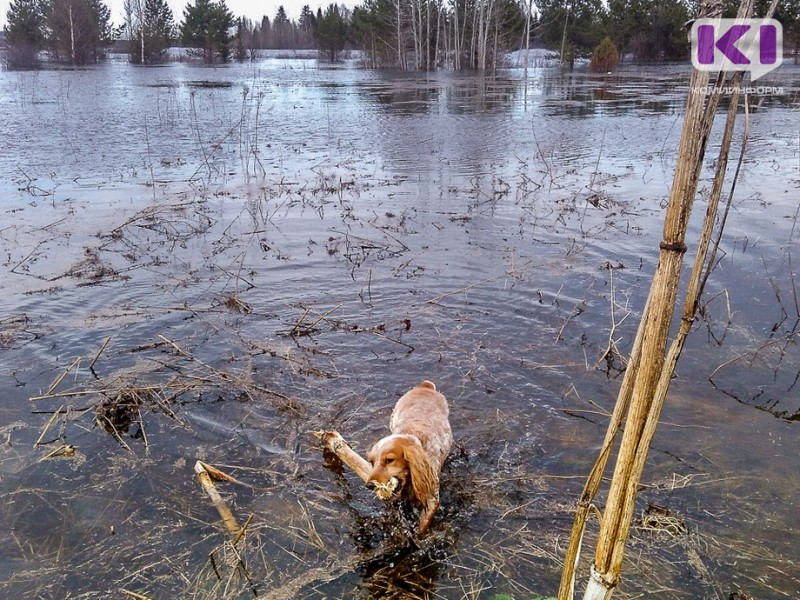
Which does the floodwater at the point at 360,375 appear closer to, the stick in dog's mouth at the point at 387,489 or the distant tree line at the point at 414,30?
the stick in dog's mouth at the point at 387,489

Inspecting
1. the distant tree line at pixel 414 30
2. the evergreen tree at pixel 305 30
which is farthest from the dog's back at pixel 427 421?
the evergreen tree at pixel 305 30

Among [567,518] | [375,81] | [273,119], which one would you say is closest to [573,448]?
[567,518]

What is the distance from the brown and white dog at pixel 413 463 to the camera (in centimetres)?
325

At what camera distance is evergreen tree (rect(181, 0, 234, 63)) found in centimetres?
5288

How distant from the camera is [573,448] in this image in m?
4.33

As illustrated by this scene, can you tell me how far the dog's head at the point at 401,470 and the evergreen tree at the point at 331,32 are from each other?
59.4 metres

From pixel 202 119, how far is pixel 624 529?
1960 cm

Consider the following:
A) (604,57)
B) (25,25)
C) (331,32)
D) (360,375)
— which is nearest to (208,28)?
(331,32)

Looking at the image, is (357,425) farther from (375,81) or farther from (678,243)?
(375,81)

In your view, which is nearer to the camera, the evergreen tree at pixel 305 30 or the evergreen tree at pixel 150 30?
the evergreen tree at pixel 150 30

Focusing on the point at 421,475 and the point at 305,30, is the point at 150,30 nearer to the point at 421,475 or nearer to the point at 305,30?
the point at 305,30

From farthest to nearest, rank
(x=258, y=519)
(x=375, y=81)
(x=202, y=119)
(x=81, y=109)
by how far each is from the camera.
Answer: (x=375, y=81) → (x=81, y=109) → (x=202, y=119) → (x=258, y=519)

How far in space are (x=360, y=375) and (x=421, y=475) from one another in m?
1.96

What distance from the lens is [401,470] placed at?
10.8 ft
